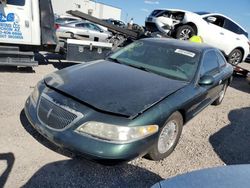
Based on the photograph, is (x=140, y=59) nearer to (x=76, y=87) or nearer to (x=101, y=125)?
(x=76, y=87)

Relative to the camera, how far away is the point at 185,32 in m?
10.5

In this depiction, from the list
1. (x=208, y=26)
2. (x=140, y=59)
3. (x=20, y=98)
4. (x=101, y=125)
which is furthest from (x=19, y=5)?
(x=208, y=26)

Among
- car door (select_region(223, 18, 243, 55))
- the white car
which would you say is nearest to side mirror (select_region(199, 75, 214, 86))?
the white car

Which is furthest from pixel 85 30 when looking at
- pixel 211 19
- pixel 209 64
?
pixel 209 64

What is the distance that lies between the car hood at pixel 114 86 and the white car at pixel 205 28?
6.78 metres

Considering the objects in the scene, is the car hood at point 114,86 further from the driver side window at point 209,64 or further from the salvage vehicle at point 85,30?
the salvage vehicle at point 85,30

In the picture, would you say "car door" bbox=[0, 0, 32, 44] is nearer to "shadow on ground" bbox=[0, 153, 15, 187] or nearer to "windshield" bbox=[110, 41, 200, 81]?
"windshield" bbox=[110, 41, 200, 81]

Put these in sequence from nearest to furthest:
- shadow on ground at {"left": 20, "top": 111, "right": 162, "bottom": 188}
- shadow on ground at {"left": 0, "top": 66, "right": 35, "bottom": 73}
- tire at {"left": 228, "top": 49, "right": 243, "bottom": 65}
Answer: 1. shadow on ground at {"left": 20, "top": 111, "right": 162, "bottom": 188}
2. shadow on ground at {"left": 0, "top": 66, "right": 35, "bottom": 73}
3. tire at {"left": 228, "top": 49, "right": 243, "bottom": 65}

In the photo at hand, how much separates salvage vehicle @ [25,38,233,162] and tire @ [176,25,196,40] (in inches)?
228

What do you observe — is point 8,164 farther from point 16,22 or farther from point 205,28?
point 205,28

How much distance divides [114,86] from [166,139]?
102 centimetres

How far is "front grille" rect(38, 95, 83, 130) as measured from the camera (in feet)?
9.88

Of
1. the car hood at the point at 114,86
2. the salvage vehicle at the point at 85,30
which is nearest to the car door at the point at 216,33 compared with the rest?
the salvage vehicle at the point at 85,30

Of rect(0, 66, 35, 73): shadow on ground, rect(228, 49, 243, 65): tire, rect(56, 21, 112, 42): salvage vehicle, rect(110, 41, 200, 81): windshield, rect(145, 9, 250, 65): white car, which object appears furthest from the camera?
rect(56, 21, 112, 42): salvage vehicle
